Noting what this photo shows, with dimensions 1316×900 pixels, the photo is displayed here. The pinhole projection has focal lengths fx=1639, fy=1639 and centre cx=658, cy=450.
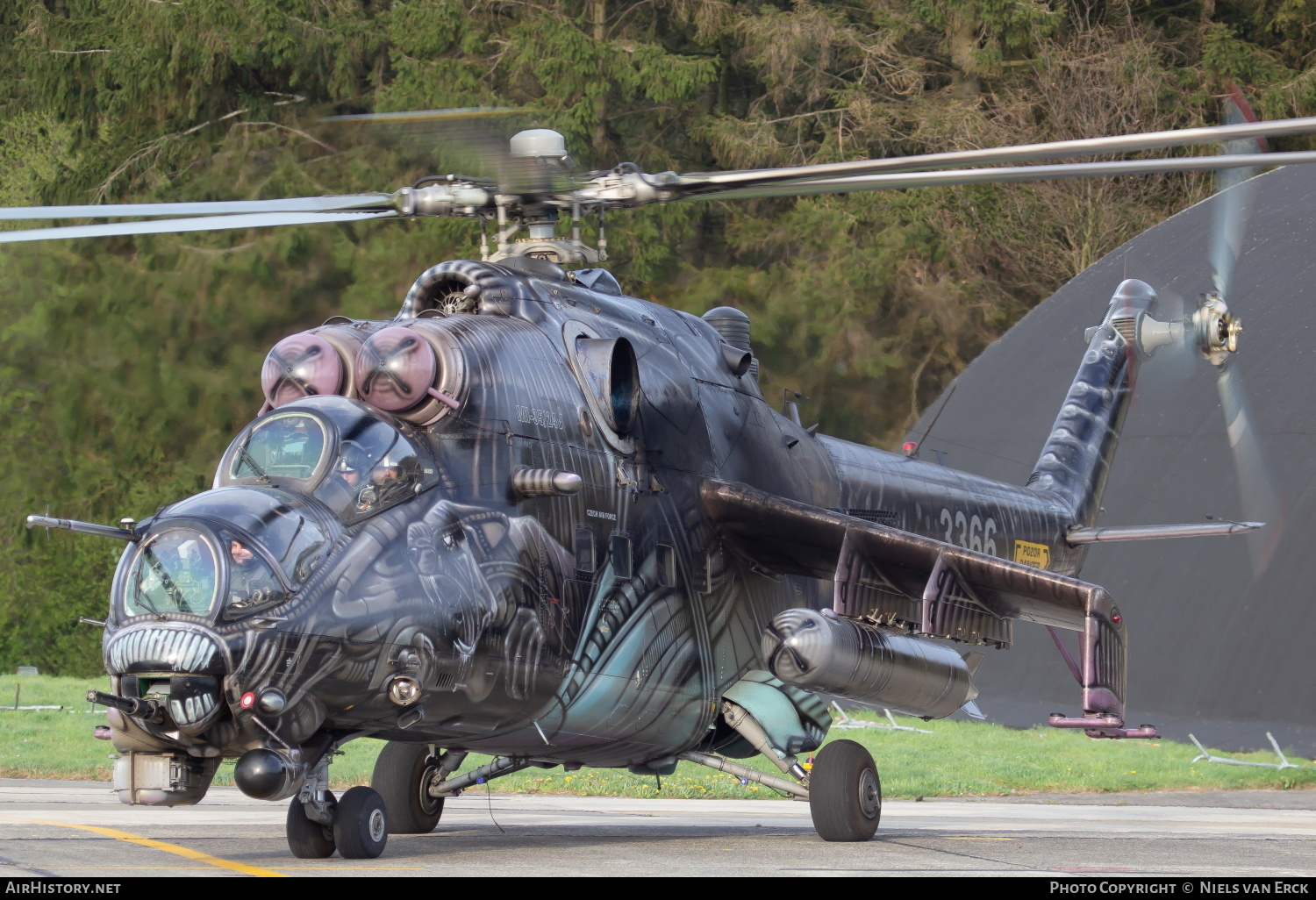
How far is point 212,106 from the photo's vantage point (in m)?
37.3

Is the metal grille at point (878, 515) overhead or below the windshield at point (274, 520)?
below

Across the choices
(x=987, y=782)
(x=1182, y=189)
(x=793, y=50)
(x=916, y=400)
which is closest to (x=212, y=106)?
(x=793, y=50)

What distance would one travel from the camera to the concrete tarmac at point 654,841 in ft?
30.4

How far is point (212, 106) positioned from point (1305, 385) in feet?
82.4

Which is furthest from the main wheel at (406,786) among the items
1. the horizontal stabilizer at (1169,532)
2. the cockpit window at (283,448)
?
Answer: the horizontal stabilizer at (1169,532)

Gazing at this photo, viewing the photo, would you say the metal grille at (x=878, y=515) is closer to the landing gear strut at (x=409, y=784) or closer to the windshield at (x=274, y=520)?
the landing gear strut at (x=409, y=784)

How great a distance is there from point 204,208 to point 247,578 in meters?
2.59

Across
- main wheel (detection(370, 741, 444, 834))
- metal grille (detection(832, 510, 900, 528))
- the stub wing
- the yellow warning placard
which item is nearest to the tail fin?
the yellow warning placard

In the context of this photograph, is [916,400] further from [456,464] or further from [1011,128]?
[456,464]

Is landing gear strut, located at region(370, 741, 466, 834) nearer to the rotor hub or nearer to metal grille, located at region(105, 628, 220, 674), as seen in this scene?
metal grille, located at region(105, 628, 220, 674)

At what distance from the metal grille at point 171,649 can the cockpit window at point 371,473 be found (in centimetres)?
108

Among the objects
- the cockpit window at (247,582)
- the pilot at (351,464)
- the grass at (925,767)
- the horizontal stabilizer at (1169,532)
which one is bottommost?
the grass at (925,767)

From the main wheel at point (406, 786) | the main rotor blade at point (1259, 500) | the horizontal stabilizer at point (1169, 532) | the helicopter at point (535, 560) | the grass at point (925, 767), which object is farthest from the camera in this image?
the grass at point (925, 767)

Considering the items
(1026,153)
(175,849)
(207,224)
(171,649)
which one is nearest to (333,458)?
(171,649)
